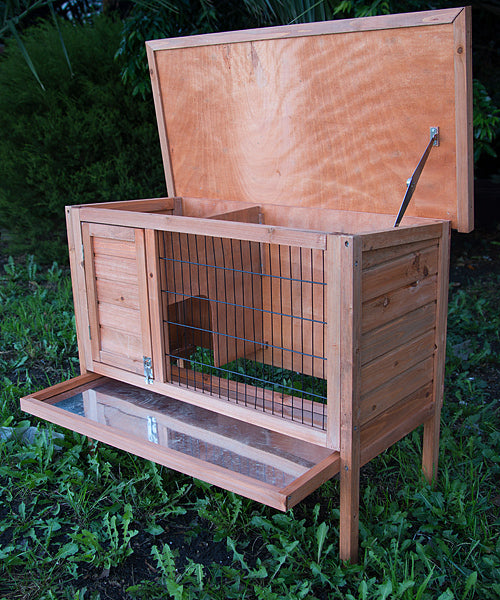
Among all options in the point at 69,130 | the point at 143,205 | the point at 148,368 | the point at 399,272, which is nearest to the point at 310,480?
the point at 399,272

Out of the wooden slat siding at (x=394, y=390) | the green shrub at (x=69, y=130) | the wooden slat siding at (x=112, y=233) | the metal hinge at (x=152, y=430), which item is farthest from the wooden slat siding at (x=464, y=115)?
the green shrub at (x=69, y=130)

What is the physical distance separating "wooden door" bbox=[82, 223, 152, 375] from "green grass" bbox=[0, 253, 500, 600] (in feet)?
1.48

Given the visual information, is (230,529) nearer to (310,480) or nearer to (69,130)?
(310,480)

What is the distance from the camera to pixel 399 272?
190cm

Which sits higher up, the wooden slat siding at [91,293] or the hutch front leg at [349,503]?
the wooden slat siding at [91,293]

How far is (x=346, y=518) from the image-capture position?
6.28 ft

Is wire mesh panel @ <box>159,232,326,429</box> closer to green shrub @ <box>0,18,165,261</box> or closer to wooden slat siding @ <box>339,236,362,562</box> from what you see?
wooden slat siding @ <box>339,236,362,562</box>

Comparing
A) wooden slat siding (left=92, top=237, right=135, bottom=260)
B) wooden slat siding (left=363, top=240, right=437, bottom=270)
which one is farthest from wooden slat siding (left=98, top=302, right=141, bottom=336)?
wooden slat siding (left=363, top=240, right=437, bottom=270)

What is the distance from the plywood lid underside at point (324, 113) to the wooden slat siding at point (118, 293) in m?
0.69

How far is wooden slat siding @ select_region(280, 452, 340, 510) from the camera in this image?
167cm

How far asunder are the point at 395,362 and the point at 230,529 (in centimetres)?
82

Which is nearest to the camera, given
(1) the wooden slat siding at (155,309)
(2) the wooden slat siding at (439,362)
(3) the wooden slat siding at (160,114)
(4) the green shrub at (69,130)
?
(2) the wooden slat siding at (439,362)

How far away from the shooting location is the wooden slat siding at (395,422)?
6.32ft

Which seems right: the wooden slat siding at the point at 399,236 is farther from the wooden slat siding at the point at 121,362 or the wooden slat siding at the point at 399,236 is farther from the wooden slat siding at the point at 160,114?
the wooden slat siding at the point at 160,114
